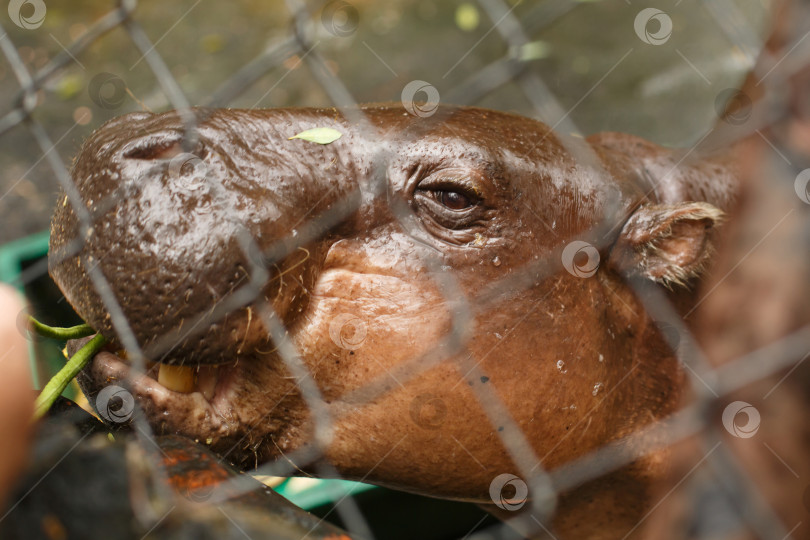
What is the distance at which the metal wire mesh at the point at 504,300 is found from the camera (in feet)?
5.68

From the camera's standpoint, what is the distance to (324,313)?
2.23 m

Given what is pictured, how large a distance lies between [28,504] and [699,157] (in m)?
2.73

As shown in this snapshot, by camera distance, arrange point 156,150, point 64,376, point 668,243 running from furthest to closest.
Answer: point 668,243 < point 156,150 < point 64,376

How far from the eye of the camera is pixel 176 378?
2.21 metres

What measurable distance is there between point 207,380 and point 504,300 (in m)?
0.92

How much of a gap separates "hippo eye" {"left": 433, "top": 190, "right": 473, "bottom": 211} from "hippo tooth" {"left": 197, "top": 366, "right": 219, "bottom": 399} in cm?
85

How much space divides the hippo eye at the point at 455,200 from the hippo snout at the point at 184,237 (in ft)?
1.35

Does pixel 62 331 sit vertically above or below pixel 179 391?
above

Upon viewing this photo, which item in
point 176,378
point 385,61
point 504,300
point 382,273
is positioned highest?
point 385,61

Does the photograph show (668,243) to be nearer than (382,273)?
No

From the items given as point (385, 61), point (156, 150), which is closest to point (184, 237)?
point (156, 150)

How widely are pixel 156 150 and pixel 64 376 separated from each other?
0.65 metres

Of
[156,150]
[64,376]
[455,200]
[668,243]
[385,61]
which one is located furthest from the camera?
[385,61]

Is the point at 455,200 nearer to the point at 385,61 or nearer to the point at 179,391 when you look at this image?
the point at 179,391
